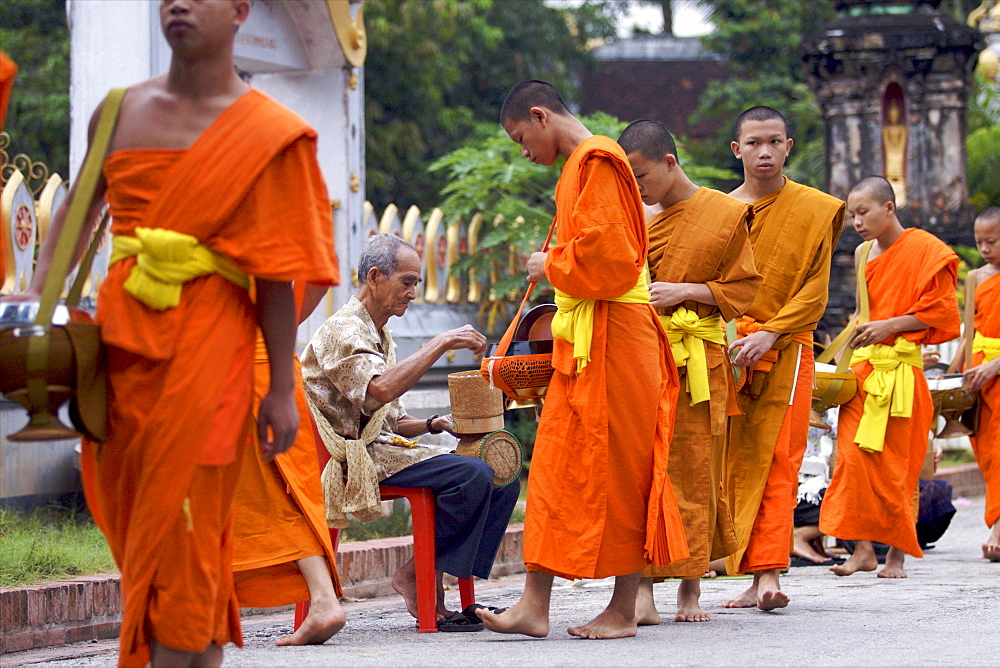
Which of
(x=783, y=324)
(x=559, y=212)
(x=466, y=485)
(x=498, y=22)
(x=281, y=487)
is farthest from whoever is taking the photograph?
(x=498, y=22)

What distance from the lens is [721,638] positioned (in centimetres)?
486

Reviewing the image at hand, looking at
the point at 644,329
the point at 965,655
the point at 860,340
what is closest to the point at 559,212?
the point at 644,329

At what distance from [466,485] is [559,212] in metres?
1.15

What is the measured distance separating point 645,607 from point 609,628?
0.54m

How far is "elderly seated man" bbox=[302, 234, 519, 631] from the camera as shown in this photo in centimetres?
521

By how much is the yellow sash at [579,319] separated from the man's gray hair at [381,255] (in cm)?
79

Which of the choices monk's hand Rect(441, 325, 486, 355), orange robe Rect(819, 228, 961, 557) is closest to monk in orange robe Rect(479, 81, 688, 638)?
monk's hand Rect(441, 325, 486, 355)

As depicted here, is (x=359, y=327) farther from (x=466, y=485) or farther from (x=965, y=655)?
(x=965, y=655)

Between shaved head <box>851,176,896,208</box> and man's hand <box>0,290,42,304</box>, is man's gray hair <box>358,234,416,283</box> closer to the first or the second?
man's hand <box>0,290,42,304</box>

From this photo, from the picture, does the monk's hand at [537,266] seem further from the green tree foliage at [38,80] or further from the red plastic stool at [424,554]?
the green tree foliage at [38,80]

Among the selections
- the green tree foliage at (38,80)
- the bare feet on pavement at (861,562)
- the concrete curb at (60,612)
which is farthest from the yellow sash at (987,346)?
the green tree foliage at (38,80)

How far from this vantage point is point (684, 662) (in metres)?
4.29

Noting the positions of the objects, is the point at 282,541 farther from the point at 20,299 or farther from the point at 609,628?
the point at 20,299

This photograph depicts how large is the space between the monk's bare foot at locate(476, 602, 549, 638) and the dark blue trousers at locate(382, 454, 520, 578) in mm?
484
